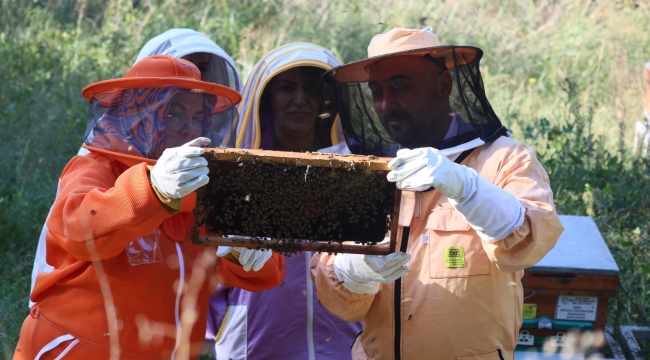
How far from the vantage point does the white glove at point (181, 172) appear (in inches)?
105

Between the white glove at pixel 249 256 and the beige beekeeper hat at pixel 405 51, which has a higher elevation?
the beige beekeeper hat at pixel 405 51

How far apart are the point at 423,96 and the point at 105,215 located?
1464 mm

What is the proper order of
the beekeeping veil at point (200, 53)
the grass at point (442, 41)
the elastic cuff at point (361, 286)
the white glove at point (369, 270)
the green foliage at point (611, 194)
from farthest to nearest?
the grass at point (442, 41)
the green foliage at point (611, 194)
the beekeeping veil at point (200, 53)
the elastic cuff at point (361, 286)
the white glove at point (369, 270)

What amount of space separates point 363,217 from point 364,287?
30 cm

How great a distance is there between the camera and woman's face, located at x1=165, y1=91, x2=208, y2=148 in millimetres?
3369

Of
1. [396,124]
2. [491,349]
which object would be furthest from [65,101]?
[491,349]

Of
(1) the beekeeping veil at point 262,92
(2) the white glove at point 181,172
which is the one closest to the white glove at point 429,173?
(2) the white glove at point 181,172

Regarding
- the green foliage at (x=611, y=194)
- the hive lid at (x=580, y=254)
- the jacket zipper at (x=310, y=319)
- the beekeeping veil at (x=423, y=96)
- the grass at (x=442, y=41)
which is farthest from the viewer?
the grass at (x=442, y=41)

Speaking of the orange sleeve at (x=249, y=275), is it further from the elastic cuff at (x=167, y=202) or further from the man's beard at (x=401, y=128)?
the man's beard at (x=401, y=128)

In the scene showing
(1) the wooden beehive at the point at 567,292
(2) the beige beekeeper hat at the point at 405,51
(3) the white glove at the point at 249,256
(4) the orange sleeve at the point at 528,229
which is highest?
(2) the beige beekeeper hat at the point at 405,51

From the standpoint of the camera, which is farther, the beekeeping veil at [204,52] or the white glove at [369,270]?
the beekeeping veil at [204,52]

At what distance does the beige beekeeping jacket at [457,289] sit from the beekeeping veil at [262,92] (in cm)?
145

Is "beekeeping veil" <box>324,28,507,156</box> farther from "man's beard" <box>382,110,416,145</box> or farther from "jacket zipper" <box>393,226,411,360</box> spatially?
"jacket zipper" <box>393,226,411,360</box>

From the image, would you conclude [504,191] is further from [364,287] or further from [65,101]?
[65,101]
